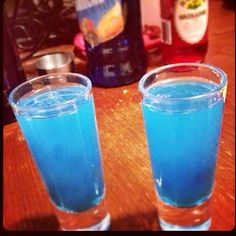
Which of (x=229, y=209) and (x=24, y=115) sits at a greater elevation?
(x=24, y=115)

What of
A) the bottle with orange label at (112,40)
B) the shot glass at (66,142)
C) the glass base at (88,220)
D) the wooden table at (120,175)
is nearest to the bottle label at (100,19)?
the bottle with orange label at (112,40)

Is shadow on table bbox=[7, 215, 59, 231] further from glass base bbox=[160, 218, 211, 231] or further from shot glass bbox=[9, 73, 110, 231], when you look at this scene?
glass base bbox=[160, 218, 211, 231]

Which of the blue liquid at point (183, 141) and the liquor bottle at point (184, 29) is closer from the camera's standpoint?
the blue liquid at point (183, 141)

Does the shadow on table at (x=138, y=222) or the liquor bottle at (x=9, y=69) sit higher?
the liquor bottle at (x=9, y=69)

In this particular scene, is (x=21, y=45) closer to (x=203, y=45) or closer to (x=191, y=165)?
(x=203, y=45)

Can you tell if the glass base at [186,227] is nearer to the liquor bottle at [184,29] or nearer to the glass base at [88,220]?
the glass base at [88,220]

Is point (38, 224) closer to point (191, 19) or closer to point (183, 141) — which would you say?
point (183, 141)

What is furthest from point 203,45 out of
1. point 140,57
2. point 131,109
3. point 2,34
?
point 2,34
